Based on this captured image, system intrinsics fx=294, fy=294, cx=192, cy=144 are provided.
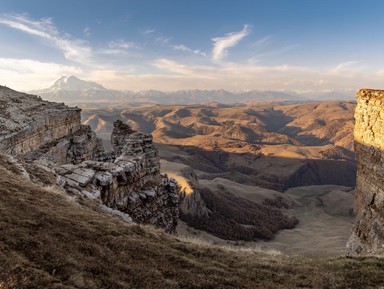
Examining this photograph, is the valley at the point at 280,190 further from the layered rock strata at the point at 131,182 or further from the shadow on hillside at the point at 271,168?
the layered rock strata at the point at 131,182

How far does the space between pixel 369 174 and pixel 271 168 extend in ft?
527

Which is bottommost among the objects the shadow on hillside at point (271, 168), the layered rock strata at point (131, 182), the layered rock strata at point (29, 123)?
the shadow on hillside at point (271, 168)

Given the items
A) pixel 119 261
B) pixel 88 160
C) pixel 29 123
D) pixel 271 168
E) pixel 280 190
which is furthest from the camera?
pixel 271 168

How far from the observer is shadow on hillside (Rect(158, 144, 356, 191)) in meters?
156

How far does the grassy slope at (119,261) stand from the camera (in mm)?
7375

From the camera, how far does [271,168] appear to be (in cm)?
17125

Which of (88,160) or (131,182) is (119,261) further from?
(88,160)

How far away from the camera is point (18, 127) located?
25500mm

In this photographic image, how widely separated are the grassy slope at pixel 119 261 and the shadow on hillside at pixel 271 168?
132903mm

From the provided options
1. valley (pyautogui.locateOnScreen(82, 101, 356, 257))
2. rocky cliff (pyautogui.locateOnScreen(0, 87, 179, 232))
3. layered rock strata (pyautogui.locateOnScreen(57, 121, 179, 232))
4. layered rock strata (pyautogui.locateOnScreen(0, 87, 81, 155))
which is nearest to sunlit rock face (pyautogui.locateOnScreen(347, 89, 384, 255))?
valley (pyautogui.locateOnScreen(82, 101, 356, 257))

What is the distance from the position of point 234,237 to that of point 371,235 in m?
60.7

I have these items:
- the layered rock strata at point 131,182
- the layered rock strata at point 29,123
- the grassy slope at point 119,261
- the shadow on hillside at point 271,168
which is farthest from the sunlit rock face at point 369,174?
the shadow on hillside at point 271,168

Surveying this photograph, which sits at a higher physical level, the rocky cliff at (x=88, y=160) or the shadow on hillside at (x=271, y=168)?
the rocky cliff at (x=88, y=160)

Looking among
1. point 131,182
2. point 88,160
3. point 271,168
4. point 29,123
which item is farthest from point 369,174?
point 271,168
